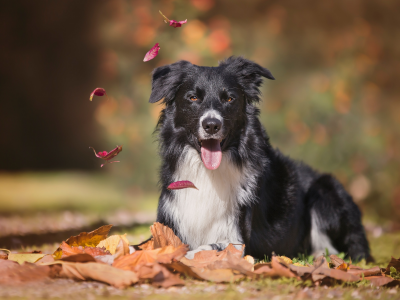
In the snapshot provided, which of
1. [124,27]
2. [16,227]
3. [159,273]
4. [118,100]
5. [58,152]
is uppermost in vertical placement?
[124,27]

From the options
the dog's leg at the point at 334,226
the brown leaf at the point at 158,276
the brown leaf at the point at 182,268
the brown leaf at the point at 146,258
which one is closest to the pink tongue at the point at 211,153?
the brown leaf at the point at 146,258

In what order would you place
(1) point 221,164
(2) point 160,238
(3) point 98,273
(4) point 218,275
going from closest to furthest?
1. (3) point 98,273
2. (4) point 218,275
3. (2) point 160,238
4. (1) point 221,164

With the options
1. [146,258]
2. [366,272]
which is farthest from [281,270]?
[146,258]

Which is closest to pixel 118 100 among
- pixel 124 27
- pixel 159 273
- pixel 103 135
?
pixel 103 135

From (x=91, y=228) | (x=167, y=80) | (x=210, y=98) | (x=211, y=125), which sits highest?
(x=167, y=80)

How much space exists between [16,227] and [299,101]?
563 centimetres

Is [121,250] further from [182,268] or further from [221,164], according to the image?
[221,164]

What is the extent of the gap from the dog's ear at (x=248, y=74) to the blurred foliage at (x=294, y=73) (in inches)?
180

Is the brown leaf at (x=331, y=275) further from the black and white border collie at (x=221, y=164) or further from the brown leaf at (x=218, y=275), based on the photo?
the black and white border collie at (x=221, y=164)

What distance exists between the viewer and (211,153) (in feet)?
10.8

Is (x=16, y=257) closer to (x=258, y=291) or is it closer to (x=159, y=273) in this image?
(x=159, y=273)

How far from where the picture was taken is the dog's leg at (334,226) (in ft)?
13.7

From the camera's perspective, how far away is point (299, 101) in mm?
8289

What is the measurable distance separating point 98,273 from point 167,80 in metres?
1.81
